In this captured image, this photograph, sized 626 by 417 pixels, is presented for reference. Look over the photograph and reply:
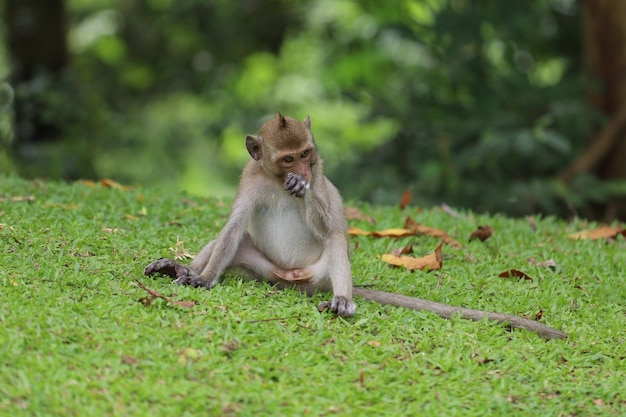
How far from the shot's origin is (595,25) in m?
12.1

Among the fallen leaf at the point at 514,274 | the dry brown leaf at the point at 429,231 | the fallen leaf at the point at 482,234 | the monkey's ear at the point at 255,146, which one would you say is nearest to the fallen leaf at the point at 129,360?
the monkey's ear at the point at 255,146

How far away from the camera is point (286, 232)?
5.95 meters

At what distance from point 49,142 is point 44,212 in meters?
6.56

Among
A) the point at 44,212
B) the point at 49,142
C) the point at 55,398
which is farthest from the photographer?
the point at 49,142

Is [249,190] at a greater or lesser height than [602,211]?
greater

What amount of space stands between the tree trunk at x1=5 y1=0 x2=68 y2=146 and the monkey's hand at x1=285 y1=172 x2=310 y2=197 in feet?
28.6

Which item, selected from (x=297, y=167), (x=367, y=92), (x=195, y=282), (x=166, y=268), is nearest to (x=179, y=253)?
(x=166, y=268)

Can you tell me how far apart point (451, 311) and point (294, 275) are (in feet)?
3.55

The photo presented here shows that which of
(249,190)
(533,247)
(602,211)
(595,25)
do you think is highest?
(595,25)

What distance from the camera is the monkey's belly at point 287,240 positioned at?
19.4ft

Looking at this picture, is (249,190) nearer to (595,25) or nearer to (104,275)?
(104,275)

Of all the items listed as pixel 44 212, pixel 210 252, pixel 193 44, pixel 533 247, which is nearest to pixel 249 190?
pixel 210 252

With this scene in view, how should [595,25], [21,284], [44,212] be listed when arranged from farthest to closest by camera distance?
[595,25]
[44,212]
[21,284]

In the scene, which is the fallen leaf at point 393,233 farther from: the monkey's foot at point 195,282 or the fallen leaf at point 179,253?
the monkey's foot at point 195,282
